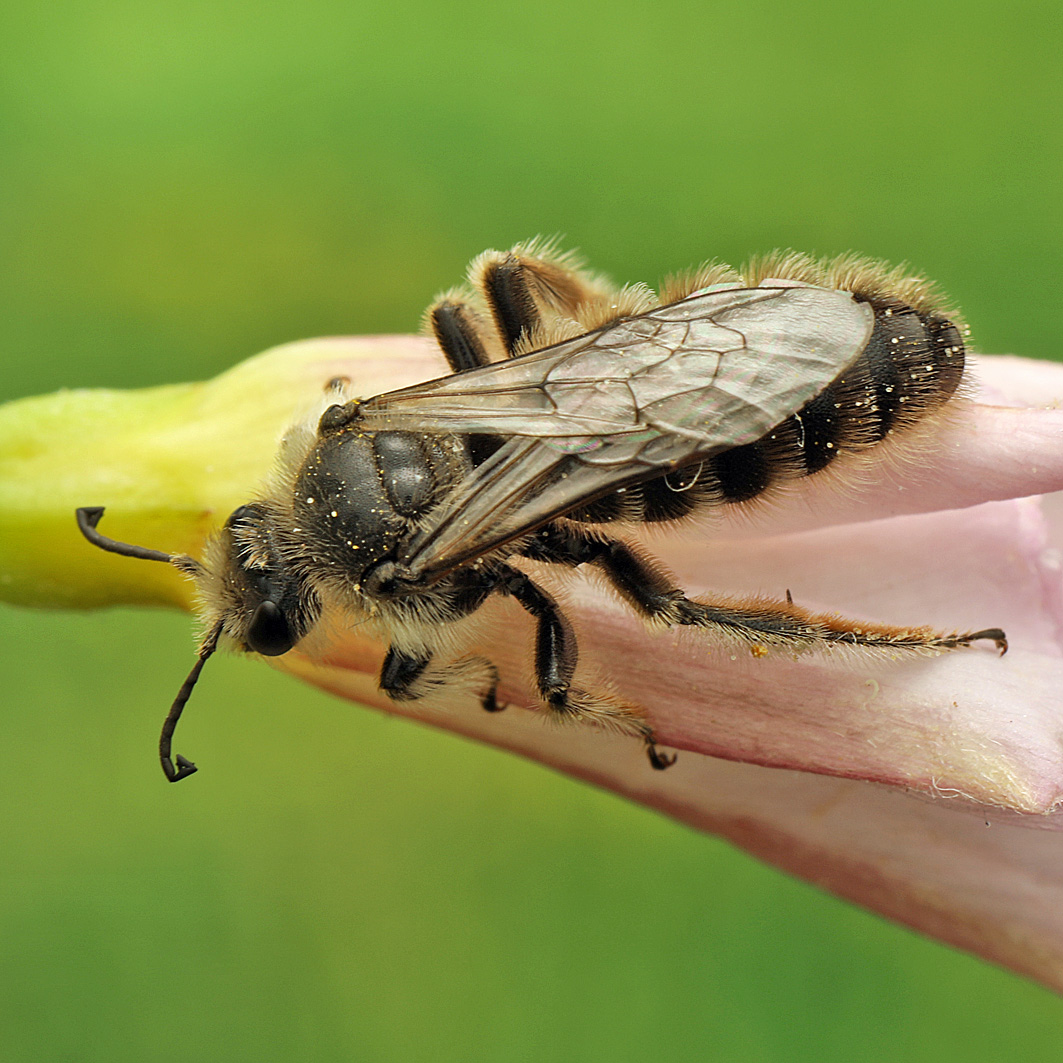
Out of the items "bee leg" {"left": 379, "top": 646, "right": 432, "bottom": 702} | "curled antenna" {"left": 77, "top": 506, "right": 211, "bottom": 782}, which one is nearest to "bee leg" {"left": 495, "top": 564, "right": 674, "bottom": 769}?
"bee leg" {"left": 379, "top": 646, "right": 432, "bottom": 702}

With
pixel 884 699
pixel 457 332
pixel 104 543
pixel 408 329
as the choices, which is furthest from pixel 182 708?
pixel 408 329

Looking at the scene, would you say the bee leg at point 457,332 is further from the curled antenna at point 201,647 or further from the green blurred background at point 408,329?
the green blurred background at point 408,329

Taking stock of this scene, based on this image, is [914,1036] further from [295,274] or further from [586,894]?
[295,274]

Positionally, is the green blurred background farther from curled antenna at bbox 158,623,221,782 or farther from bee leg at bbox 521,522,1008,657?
bee leg at bbox 521,522,1008,657

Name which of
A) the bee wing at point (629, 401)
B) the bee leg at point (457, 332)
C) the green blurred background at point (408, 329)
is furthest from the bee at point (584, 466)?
the green blurred background at point (408, 329)

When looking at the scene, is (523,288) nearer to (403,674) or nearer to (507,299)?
(507,299)
